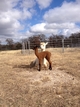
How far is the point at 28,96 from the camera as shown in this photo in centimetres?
443

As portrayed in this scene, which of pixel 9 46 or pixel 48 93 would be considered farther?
pixel 9 46

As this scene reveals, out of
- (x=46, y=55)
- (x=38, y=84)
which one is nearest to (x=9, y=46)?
(x=46, y=55)

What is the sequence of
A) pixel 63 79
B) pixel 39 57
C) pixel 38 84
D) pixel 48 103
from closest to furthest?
pixel 48 103
pixel 38 84
pixel 63 79
pixel 39 57

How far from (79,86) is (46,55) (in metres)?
2.96

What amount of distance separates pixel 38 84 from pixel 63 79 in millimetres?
Result: 980

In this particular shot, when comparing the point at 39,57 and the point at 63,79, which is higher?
the point at 39,57

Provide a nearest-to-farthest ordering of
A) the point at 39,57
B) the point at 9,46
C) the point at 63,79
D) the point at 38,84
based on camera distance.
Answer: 1. the point at 38,84
2. the point at 63,79
3. the point at 39,57
4. the point at 9,46

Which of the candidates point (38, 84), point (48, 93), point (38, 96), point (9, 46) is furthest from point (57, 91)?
point (9, 46)

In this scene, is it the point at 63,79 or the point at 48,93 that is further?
the point at 63,79

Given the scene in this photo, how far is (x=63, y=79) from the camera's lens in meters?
5.96

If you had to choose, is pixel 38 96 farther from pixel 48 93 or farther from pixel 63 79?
pixel 63 79

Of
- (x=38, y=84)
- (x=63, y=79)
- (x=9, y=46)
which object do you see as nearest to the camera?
(x=38, y=84)

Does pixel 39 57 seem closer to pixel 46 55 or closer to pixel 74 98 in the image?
pixel 46 55

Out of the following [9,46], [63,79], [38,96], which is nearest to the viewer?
[38,96]
